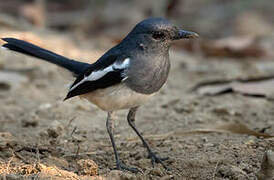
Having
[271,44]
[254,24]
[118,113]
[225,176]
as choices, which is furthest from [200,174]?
[254,24]

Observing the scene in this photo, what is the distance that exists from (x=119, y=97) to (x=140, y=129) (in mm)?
1171

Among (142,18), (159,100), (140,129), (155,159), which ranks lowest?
(155,159)

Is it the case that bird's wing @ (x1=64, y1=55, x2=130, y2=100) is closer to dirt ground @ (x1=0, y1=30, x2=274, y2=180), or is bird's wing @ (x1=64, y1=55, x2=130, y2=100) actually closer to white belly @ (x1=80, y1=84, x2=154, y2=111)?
white belly @ (x1=80, y1=84, x2=154, y2=111)

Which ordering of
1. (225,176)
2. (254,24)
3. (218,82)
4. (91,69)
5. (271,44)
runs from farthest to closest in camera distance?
1. (254,24)
2. (271,44)
3. (218,82)
4. (91,69)
5. (225,176)

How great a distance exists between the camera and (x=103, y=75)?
168 inches

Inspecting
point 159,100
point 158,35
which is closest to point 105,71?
point 158,35

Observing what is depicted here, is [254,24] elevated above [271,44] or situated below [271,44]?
above

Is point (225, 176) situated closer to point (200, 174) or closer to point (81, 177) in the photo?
point (200, 174)

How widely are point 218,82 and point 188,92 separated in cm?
43

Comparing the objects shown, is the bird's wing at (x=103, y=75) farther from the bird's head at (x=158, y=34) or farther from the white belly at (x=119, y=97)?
the bird's head at (x=158, y=34)

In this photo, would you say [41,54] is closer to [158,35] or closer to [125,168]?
[158,35]

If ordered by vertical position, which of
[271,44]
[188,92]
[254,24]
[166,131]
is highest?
[254,24]

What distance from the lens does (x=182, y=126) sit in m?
Result: 5.19

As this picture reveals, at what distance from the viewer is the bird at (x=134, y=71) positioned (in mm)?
4129
